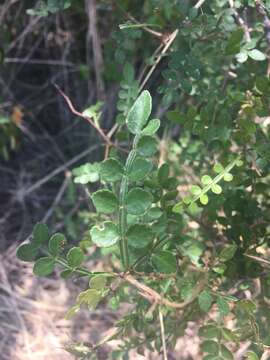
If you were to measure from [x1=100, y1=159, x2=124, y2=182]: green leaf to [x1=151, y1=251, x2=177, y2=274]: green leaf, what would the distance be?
0.15 metres

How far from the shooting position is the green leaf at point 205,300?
3.34 ft

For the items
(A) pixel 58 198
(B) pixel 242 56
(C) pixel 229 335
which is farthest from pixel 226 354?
(A) pixel 58 198

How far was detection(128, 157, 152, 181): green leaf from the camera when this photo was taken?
2.74 feet

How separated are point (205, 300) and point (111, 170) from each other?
0.30 meters

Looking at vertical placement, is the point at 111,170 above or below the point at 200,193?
above

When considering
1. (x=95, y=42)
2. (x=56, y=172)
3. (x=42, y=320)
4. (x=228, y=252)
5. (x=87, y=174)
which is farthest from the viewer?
(x=56, y=172)

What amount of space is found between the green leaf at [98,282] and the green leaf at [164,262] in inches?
3.0

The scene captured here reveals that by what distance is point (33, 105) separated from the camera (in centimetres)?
245

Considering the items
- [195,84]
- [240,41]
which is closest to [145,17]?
[195,84]

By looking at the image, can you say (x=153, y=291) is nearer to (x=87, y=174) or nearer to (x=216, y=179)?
(x=216, y=179)

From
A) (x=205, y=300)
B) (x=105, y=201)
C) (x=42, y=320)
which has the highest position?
(x=105, y=201)

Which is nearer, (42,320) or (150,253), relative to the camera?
(150,253)

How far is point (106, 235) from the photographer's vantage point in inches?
33.7

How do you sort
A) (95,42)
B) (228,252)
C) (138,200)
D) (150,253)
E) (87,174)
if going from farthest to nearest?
(95,42)
(87,174)
(228,252)
(150,253)
(138,200)
